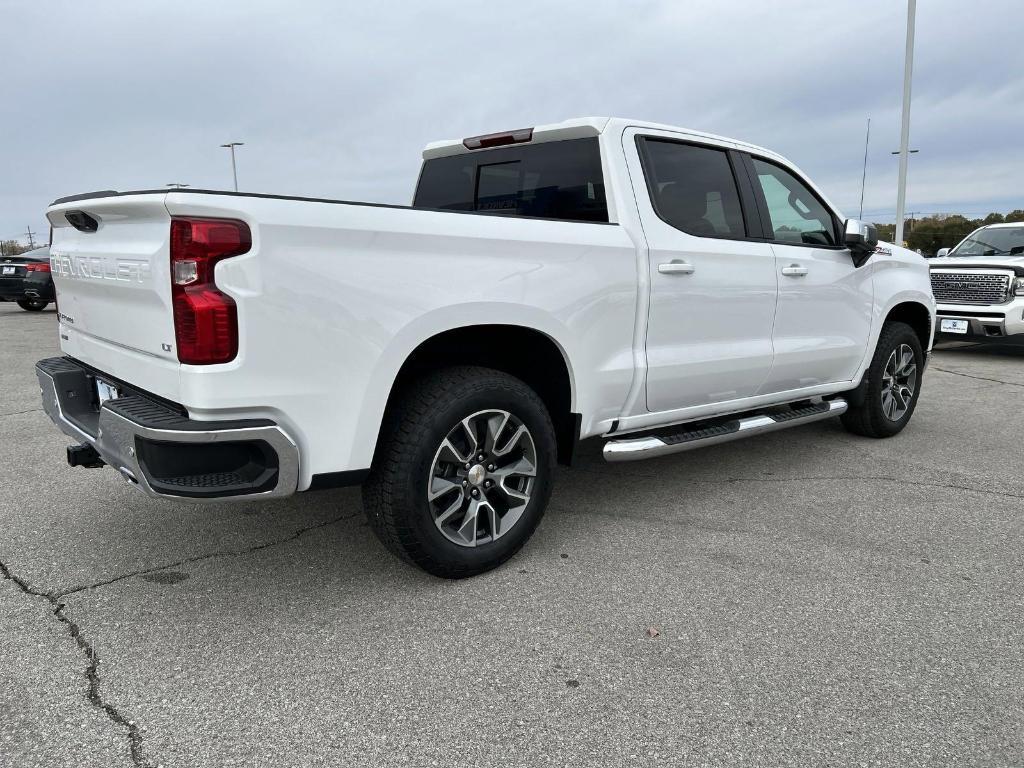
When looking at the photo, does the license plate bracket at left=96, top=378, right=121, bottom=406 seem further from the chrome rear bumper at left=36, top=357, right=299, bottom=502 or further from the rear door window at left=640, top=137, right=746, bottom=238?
the rear door window at left=640, top=137, right=746, bottom=238

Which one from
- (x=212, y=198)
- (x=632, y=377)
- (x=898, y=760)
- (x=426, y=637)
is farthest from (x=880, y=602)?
(x=212, y=198)

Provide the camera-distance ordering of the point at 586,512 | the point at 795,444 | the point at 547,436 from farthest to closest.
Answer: the point at 795,444
the point at 586,512
the point at 547,436

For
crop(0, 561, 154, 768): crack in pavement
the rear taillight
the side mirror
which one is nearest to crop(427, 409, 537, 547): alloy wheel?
the rear taillight

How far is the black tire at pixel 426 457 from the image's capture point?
293 centimetres

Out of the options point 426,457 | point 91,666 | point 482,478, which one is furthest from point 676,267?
point 91,666

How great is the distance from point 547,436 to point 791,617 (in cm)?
117

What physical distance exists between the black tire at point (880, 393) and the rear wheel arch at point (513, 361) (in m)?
2.79

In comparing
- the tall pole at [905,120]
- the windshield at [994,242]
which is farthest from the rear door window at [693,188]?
the tall pole at [905,120]

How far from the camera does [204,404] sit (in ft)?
8.11

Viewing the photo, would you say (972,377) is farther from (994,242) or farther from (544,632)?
(544,632)

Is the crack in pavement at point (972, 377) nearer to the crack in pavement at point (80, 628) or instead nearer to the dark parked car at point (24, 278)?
Result: the crack in pavement at point (80, 628)

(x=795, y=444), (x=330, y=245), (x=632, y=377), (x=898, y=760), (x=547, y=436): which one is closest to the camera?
(x=898, y=760)

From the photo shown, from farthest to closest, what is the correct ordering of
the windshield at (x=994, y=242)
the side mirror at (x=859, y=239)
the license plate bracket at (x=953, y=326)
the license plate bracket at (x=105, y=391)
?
1. the windshield at (x=994, y=242)
2. the license plate bracket at (x=953, y=326)
3. the side mirror at (x=859, y=239)
4. the license plate bracket at (x=105, y=391)

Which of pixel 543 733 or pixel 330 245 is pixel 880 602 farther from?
pixel 330 245
